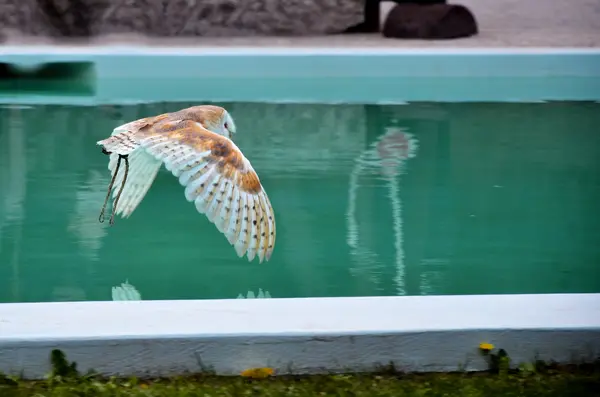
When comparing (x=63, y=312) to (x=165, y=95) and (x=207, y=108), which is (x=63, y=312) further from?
(x=165, y=95)

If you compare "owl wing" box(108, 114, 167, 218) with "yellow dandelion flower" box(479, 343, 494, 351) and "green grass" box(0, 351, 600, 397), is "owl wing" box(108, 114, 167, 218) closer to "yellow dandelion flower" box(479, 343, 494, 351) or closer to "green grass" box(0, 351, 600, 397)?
"green grass" box(0, 351, 600, 397)

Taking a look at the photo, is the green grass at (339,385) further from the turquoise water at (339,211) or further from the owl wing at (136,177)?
the owl wing at (136,177)

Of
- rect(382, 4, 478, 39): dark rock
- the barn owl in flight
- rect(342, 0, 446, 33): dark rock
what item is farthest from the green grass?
rect(342, 0, 446, 33): dark rock

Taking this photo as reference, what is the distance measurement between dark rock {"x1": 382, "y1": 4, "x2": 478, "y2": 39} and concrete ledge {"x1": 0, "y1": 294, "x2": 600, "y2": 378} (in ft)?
22.3

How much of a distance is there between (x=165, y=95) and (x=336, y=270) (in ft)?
13.4

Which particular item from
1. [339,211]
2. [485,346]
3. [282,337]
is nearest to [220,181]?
[282,337]

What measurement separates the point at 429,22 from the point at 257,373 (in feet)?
23.2

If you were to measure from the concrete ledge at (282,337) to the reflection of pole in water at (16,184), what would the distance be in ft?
3.10

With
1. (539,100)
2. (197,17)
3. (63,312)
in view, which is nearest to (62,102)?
(197,17)

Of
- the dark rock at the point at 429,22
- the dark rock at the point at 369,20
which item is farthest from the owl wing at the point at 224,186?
the dark rock at the point at 369,20

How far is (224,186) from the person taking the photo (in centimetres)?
287

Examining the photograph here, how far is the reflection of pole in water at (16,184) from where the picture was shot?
3943mm

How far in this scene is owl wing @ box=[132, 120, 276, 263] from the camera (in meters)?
2.88

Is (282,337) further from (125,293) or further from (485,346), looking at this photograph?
(125,293)
